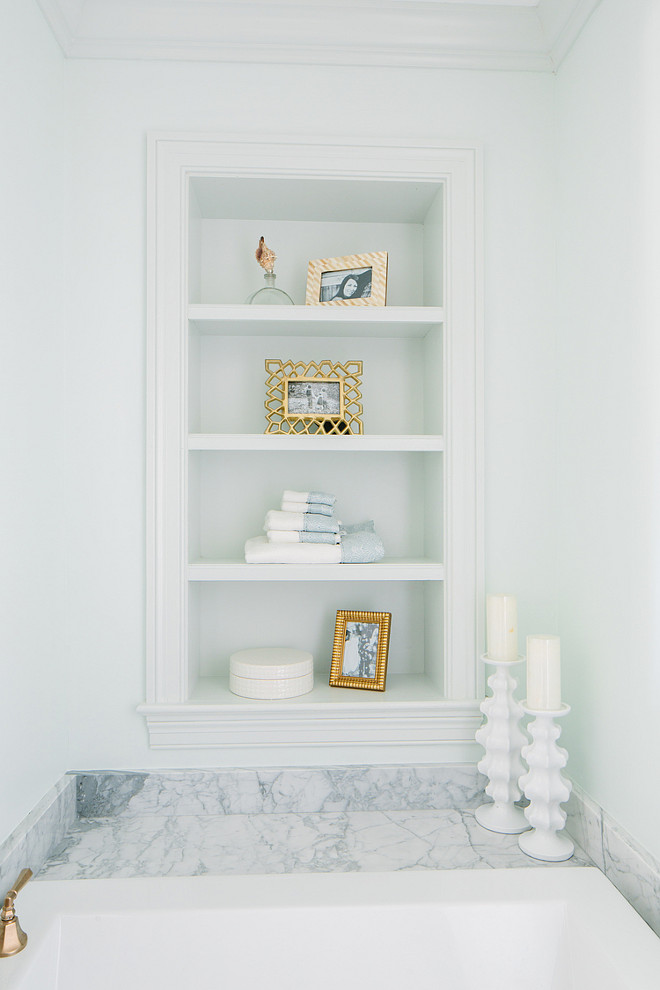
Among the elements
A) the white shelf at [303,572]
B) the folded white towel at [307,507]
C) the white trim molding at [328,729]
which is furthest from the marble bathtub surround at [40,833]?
the folded white towel at [307,507]

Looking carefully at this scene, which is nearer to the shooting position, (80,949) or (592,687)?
(80,949)

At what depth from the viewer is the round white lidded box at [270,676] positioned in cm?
159

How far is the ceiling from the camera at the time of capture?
1.53 metres

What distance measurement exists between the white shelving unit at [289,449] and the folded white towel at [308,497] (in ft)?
0.36

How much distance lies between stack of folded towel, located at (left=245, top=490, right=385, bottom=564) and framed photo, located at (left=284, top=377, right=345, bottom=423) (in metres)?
0.19

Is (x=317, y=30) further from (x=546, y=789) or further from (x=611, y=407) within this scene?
(x=546, y=789)

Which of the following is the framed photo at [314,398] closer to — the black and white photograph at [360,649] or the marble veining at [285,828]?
the black and white photograph at [360,649]

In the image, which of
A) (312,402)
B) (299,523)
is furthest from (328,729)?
(312,402)

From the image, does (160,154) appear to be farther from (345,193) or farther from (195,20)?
(345,193)

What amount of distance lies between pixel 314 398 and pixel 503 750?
0.87m

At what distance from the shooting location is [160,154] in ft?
5.19

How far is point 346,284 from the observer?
5.53 ft

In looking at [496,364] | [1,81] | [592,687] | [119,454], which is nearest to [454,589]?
[592,687]

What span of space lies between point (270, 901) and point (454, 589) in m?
0.74
